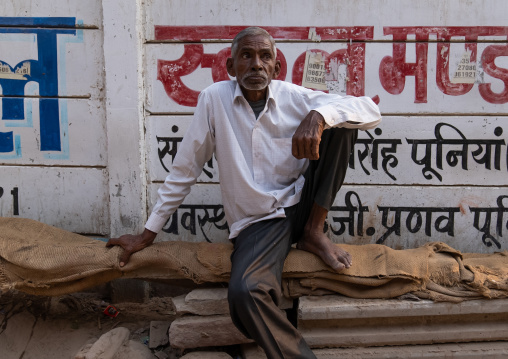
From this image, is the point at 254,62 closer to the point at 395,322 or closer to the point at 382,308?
the point at 382,308

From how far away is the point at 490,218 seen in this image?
3.15 m

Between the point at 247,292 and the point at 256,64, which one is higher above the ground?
the point at 256,64

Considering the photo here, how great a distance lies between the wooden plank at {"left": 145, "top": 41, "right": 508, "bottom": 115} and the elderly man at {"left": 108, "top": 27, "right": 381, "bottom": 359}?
0.67 meters

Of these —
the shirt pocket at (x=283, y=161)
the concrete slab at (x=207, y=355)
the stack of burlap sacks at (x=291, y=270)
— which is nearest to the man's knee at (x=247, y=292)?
the stack of burlap sacks at (x=291, y=270)

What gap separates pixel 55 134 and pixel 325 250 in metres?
1.92

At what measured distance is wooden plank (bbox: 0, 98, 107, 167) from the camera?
123 inches

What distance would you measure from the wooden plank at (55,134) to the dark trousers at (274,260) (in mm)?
1292

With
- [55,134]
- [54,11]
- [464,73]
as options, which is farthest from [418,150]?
[54,11]

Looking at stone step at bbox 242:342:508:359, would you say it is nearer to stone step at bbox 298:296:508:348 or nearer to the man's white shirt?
stone step at bbox 298:296:508:348

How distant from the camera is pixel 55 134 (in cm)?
314

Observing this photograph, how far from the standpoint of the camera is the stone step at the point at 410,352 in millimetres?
2393

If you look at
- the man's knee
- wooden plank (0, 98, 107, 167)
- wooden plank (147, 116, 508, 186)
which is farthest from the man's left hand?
wooden plank (0, 98, 107, 167)

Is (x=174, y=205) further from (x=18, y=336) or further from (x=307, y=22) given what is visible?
(x=307, y=22)

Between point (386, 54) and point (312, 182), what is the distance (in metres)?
1.17
